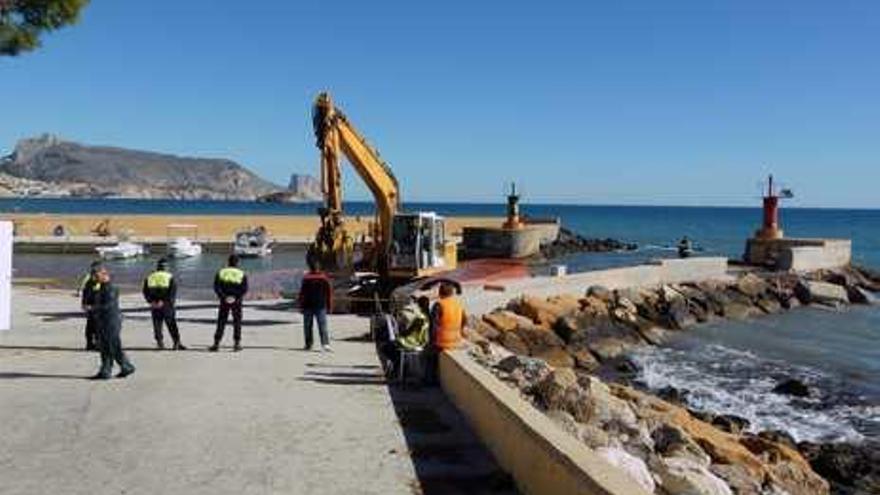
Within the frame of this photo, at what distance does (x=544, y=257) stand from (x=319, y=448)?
207 feet

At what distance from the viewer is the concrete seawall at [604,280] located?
28484mm

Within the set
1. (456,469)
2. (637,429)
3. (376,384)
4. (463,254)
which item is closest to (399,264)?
(376,384)

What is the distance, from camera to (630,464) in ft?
33.1

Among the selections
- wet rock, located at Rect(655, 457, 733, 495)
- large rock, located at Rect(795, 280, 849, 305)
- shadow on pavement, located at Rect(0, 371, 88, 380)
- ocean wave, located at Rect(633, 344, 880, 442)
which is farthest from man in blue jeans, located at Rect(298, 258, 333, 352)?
large rock, located at Rect(795, 280, 849, 305)

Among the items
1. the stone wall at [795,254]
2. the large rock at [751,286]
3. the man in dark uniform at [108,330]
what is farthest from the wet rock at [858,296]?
the man in dark uniform at [108,330]

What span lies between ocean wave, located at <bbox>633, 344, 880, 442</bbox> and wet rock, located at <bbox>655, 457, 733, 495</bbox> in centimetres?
791

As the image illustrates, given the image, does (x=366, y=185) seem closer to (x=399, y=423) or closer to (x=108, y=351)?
(x=108, y=351)

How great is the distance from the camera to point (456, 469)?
34.1 ft

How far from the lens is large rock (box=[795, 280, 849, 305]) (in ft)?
145

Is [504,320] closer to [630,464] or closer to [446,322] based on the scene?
[446,322]

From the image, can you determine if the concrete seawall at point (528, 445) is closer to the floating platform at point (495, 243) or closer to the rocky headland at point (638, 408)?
the rocky headland at point (638, 408)

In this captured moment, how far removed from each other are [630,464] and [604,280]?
26.9 m

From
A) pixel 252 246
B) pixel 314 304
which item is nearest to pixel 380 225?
pixel 314 304

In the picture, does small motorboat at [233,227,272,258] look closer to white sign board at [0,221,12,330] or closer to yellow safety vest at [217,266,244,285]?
yellow safety vest at [217,266,244,285]
